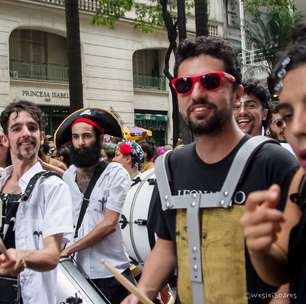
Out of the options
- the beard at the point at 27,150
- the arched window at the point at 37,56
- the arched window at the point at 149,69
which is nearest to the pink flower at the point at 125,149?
the beard at the point at 27,150

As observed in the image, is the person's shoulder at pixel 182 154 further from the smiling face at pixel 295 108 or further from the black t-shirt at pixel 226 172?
the smiling face at pixel 295 108

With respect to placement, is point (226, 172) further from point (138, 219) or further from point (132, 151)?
point (132, 151)

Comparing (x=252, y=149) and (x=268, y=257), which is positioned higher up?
(x=252, y=149)

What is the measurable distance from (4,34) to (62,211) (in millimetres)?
18321

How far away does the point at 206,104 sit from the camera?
2494 mm

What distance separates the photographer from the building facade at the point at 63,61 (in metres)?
21.0

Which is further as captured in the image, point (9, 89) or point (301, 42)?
point (9, 89)

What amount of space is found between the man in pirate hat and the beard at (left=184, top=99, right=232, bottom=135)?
2.19m

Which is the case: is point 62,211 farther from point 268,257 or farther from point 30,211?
point 268,257

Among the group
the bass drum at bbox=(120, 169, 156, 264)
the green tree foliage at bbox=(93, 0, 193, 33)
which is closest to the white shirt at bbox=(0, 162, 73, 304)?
the bass drum at bbox=(120, 169, 156, 264)

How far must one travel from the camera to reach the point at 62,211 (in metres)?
3.26

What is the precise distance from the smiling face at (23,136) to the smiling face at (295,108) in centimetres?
223

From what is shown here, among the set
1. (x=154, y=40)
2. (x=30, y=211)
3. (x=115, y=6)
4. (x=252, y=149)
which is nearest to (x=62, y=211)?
(x=30, y=211)

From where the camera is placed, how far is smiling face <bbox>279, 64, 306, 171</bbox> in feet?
5.00
